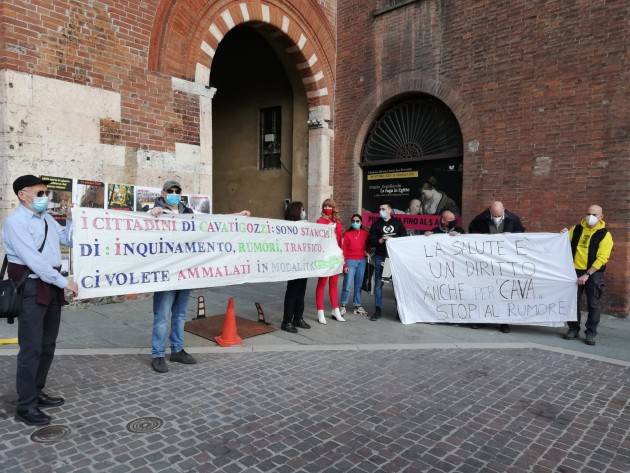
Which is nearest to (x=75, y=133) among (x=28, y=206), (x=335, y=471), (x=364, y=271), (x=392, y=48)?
(x=28, y=206)

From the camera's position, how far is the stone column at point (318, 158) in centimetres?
1195

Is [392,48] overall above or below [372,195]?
above

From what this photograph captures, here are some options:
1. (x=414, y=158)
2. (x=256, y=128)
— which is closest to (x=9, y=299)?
(x=414, y=158)

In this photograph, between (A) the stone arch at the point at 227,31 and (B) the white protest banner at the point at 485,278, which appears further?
(A) the stone arch at the point at 227,31

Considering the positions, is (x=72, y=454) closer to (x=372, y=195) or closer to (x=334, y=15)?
(x=372, y=195)

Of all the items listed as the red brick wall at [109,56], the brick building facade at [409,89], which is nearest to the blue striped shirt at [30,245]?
the brick building facade at [409,89]

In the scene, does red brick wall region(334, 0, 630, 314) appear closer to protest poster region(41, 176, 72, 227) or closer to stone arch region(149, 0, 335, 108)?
stone arch region(149, 0, 335, 108)

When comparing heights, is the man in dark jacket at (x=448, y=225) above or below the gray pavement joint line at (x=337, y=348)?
above

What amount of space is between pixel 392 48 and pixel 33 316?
9800 millimetres

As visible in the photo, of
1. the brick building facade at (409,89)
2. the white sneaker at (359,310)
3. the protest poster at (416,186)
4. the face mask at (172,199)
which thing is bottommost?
the white sneaker at (359,310)

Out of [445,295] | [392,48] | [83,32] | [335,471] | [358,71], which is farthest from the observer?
[358,71]

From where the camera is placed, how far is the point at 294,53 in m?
11.5

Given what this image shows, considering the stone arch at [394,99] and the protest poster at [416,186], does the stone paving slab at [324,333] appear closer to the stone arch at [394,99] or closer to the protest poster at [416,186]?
the protest poster at [416,186]

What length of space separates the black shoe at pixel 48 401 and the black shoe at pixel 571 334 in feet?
20.2
